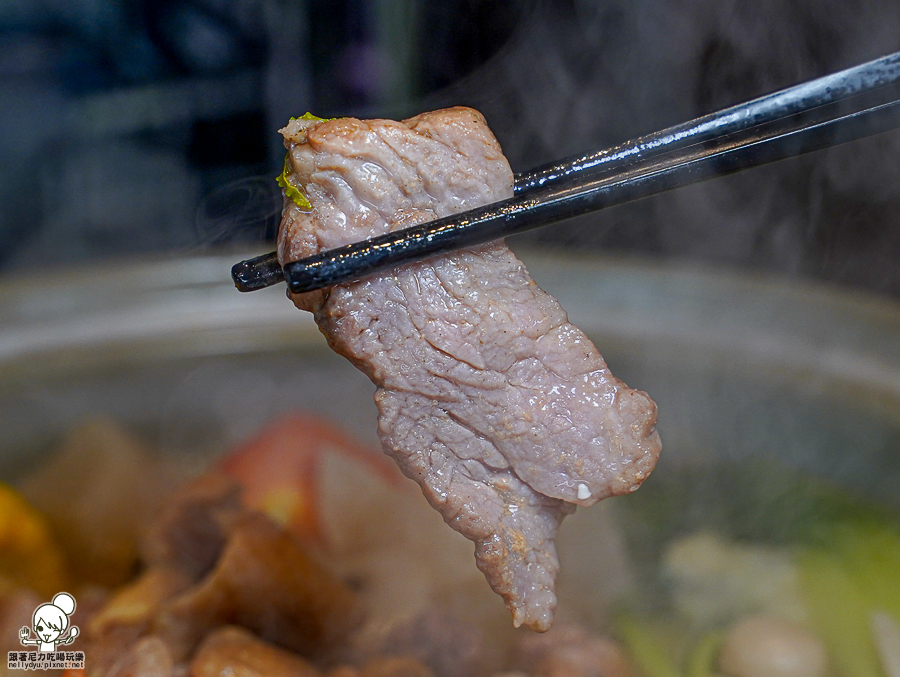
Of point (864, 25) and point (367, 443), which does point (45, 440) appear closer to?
point (367, 443)

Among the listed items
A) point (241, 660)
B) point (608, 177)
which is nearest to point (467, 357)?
point (608, 177)

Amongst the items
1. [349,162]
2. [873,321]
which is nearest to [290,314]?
[349,162]

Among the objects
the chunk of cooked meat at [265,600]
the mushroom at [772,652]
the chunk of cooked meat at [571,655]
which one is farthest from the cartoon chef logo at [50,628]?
the mushroom at [772,652]

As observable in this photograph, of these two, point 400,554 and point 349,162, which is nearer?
point 349,162
